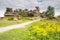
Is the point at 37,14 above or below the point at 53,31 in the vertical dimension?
below

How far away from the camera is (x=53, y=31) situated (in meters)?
22.4

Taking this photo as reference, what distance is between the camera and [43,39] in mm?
18750

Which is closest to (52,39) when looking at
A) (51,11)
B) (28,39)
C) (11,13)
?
(28,39)

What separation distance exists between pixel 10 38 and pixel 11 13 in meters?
65.5

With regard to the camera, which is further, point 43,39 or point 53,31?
point 53,31

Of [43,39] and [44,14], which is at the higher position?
[43,39]

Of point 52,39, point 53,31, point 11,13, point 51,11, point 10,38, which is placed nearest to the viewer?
point 10,38

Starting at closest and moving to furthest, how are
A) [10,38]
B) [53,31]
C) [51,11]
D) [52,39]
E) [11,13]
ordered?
[10,38] → [52,39] → [53,31] → [11,13] → [51,11]

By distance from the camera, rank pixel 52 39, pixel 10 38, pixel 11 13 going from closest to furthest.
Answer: pixel 10 38 < pixel 52 39 < pixel 11 13

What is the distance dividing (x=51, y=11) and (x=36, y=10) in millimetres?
8676

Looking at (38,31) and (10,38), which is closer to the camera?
(10,38)

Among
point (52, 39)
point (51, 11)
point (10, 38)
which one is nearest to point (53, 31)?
point (52, 39)

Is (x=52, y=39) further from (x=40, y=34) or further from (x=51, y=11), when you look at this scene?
(x=51, y=11)

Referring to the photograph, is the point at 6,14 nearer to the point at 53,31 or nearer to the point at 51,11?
the point at 51,11
